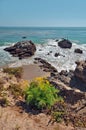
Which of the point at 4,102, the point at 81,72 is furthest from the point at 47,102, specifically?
the point at 81,72

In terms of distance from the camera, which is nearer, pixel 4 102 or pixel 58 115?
pixel 58 115

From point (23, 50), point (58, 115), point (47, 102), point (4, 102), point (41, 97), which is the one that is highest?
point (41, 97)

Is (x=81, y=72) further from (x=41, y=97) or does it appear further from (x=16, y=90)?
(x=41, y=97)

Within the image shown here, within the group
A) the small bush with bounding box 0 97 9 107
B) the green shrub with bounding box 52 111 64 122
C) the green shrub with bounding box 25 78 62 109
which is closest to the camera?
the green shrub with bounding box 52 111 64 122

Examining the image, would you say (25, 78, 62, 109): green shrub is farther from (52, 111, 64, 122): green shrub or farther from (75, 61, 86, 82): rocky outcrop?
(75, 61, 86, 82): rocky outcrop

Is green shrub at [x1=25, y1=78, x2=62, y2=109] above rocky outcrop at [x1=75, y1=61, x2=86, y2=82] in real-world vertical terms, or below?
above

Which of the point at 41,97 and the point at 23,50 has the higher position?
the point at 41,97

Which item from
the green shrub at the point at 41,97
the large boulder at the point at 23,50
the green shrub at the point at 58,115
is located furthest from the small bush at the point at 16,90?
the large boulder at the point at 23,50

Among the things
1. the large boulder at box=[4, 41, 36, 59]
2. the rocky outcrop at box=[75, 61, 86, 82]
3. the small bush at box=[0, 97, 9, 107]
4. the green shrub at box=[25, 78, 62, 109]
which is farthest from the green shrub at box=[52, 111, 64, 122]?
the large boulder at box=[4, 41, 36, 59]

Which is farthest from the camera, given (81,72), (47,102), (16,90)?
(81,72)

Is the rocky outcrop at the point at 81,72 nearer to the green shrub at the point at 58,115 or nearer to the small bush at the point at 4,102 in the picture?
the green shrub at the point at 58,115

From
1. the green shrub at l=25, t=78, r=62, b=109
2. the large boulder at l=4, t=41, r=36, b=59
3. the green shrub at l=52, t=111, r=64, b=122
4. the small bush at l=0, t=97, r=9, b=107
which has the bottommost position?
the large boulder at l=4, t=41, r=36, b=59

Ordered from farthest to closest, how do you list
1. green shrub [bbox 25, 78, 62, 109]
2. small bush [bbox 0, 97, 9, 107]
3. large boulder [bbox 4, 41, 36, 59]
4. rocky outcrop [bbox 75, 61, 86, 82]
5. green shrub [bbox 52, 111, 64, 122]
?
large boulder [bbox 4, 41, 36, 59] → rocky outcrop [bbox 75, 61, 86, 82] → small bush [bbox 0, 97, 9, 107] → green shrub [bbox 25, 78, 62, 109] → green shrub [bbox 52, 111, 64, 122]

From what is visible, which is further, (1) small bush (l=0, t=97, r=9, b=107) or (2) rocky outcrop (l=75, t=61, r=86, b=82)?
(2) rocky outcrop (l=75, t=61, r=86, b=82)
